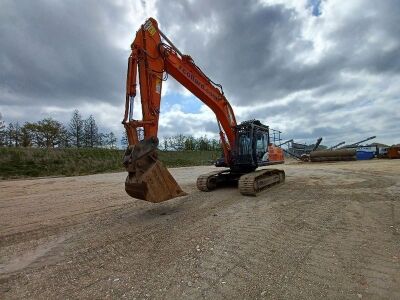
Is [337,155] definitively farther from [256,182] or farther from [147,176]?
[147,176]

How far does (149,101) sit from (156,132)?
0.78 meters

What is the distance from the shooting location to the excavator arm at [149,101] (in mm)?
6691

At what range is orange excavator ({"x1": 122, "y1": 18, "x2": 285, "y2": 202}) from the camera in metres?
6.77

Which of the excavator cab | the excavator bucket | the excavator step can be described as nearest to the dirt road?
the excavator bucket

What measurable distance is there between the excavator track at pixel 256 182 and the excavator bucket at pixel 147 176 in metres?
3.43

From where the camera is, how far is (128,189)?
6836 millimetres

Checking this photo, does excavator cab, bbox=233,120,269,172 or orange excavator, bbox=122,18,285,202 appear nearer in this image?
orange excavator, bbox=122,18,285,202

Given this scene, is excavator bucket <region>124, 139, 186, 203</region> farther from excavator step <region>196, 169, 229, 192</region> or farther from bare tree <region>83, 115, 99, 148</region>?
bare tree <region>83, 115, 99, 148</region>

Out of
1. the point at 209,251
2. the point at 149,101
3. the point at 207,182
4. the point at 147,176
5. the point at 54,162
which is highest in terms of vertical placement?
the point at 149,101

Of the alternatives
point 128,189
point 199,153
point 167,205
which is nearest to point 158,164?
point 128,189

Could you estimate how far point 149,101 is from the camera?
7551 millimetres

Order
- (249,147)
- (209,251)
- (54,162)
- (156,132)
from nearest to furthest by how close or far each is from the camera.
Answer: (209,251) → (156,132) → (249,147) → (54,162)

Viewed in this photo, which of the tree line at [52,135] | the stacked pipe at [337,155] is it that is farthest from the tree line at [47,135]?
the stacked pipe at [337,155]

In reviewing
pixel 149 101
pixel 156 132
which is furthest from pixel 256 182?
pixel 149 101
